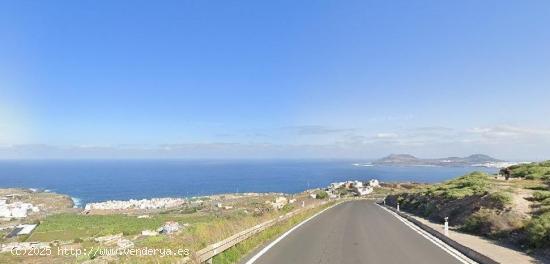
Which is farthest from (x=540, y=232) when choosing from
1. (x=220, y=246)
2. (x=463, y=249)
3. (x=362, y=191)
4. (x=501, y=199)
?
(x=362, y=191)

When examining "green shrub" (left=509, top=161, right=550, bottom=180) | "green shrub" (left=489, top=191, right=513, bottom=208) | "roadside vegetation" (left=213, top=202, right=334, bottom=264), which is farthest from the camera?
"green shrub" (left=509, top=161, right=550, bottom=180)

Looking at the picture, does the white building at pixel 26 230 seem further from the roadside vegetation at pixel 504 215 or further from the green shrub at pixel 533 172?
the green shrub at pixel 533 172

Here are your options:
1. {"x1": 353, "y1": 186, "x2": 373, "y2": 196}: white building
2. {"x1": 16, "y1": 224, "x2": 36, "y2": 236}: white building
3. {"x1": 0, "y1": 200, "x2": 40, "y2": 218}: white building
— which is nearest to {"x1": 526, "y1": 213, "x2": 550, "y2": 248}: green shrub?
{"x1": 16, "y1": 224, "x2": 36, "y2": 236}: white building

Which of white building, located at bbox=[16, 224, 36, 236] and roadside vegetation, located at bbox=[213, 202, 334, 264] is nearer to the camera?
roadside vegetation, located at bbox=[213, 202, 334, 264]

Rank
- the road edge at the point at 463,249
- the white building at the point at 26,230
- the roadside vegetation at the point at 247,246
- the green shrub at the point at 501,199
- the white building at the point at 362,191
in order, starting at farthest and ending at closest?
the white building at the point at 362,191
the white building at the point at 26,230
the green shrub at the point at 501,199
the road edge at the point at 463,249
the roadside vegetation at the point at 247,246

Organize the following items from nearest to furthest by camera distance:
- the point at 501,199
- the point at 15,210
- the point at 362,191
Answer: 1. the point at 501,199
2. the point at 15,210
3. the point at 362,191

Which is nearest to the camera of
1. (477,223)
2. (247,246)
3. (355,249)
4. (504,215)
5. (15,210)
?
(247,246)

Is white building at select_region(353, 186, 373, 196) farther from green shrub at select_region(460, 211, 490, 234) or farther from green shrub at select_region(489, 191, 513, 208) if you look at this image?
green shrub at select_region(460, 211, 490, 234)

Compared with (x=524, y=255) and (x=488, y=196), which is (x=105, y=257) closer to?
(x=524, y=255)

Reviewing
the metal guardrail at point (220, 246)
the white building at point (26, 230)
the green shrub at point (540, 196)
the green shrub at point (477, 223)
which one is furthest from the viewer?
the white building at point (26, 230)

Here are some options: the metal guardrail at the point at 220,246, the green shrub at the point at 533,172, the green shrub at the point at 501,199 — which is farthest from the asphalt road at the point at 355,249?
the green shrub at the point at 533,172

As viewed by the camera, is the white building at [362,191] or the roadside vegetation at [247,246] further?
the white building at [362,191]

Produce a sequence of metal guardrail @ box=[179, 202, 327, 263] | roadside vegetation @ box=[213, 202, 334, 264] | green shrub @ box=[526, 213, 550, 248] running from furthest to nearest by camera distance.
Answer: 1. green shrub @ box=[526, 213, 550, 248]
2. roadside vegetation @ box=[213, 202, 334, 264]
3. metal guardrail @ box=[179, 202, 327, 263]

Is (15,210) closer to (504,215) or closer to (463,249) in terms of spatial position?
(504,215)
